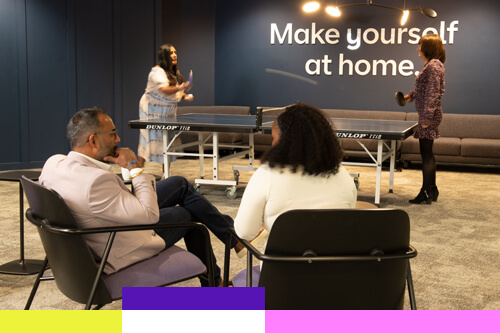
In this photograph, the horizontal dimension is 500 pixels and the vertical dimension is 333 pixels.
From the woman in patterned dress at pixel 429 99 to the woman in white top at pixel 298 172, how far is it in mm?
3892

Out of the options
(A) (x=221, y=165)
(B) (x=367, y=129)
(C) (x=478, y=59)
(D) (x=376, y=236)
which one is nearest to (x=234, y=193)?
(B) (x=367, y=129)

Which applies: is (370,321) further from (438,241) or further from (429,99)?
(429,99)

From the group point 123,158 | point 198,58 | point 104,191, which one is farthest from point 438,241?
point 198,58

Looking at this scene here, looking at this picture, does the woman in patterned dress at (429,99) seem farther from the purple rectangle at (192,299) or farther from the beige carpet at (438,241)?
the purple rectangle at (192,299)

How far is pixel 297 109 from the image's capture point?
2125mm

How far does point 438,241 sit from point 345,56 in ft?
17.4

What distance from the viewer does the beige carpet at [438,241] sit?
11.0ft

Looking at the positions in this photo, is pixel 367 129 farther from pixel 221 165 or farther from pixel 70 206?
pixel 70 206

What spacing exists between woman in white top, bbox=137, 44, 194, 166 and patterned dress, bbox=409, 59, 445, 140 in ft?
8.18

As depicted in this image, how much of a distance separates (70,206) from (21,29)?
6.01 meters

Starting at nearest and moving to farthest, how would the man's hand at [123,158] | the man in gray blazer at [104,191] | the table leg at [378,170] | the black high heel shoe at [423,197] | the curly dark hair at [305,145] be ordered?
the curly dark hair at [305,145] < the man in gray blazer at [104,191] < the man's hand at [123,158] < the table leg at [378,170] < the black high heel shoe at [423,197]

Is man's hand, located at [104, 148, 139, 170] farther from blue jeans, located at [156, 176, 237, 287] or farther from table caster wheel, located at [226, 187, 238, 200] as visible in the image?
table caster wheel, located at [226, 187, 238, 200]

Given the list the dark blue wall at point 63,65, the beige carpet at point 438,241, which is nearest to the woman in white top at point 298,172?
the beige carpet at point 438,241

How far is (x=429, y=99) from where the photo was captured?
5734mm
